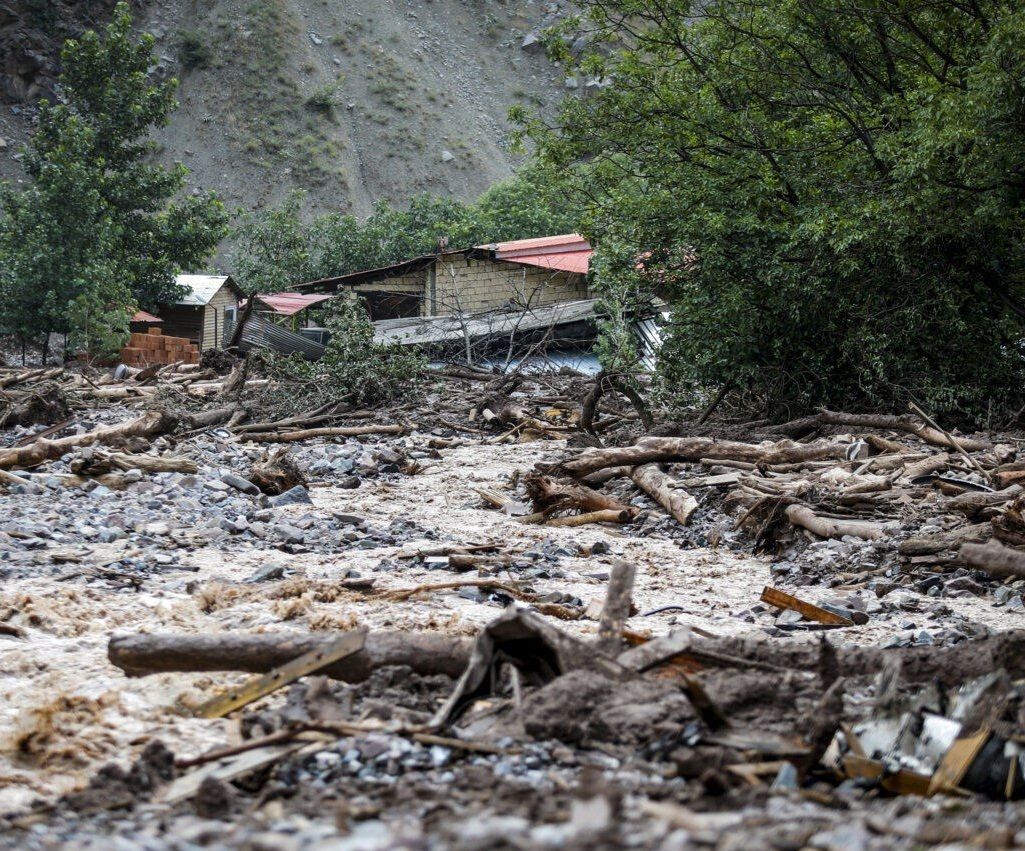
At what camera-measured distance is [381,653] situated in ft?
10.8

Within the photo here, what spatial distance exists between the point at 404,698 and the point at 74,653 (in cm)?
165

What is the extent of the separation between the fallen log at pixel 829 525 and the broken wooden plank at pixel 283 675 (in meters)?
4.39

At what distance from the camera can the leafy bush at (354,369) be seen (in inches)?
589

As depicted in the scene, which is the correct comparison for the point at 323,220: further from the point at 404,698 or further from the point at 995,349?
the point at 404,698

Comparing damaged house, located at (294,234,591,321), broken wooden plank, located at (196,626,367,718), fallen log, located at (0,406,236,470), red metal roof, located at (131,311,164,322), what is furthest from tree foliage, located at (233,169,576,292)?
broken wooden plank, located at (196,626,367,718)

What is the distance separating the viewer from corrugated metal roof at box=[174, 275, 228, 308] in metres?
33.9

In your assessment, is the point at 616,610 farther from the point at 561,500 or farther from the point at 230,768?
the point at 561,500

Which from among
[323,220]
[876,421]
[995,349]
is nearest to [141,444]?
[876,421]

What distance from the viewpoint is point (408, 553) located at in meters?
6.43

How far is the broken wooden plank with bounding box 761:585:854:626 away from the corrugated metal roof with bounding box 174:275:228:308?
31.7 m

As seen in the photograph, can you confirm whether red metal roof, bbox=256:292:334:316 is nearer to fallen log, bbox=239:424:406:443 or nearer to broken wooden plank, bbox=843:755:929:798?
fallen log, bbox=239:424:406:443

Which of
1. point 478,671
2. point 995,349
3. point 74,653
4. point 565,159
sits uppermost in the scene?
point 565,159

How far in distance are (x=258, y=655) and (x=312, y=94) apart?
193 ft

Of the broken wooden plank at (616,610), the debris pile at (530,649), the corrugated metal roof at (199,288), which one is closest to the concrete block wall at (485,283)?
the corrugated metal roof at (199,288)
